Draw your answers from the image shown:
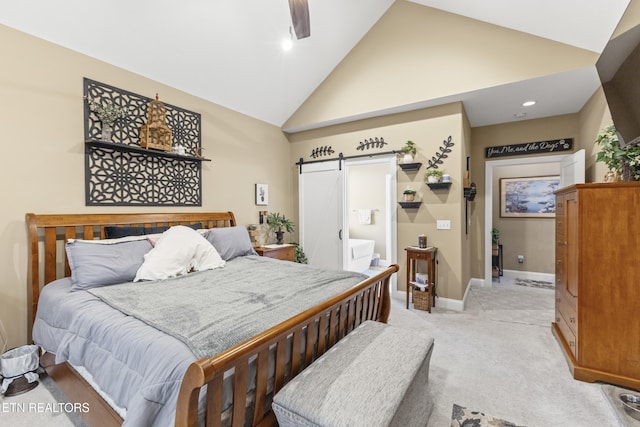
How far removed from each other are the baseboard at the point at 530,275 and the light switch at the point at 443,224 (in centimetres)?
263

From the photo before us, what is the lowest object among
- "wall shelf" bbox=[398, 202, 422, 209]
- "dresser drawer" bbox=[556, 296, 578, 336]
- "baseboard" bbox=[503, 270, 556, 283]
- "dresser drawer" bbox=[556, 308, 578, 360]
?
"baseboard" bbox=[503, 270, 556, 283]

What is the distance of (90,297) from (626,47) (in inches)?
159

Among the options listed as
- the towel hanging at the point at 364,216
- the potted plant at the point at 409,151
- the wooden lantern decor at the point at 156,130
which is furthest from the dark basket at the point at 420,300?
the wooden lantern decor at the point at 156,130

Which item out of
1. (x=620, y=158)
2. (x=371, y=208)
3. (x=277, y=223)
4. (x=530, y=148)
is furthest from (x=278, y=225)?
(x=530, y=148)

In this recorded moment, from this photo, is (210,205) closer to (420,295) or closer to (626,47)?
(420,295)

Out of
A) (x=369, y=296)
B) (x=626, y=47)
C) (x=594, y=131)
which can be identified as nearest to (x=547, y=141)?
(x=594, y=131)

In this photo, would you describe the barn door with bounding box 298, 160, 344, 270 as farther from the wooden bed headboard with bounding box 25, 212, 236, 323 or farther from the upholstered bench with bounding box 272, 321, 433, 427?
the upholstered bench with bounding box 272, 321, 433, 427

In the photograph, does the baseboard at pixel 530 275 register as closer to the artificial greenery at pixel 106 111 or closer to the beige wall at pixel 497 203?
the beige wall at pixel 497 203

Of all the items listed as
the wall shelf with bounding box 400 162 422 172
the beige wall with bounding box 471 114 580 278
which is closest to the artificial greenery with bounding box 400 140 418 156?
the wall shelf with bounding box 400 162 422 172

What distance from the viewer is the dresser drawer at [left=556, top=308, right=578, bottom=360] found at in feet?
7.33

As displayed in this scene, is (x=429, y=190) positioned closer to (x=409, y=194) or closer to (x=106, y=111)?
(x=409, y=194)

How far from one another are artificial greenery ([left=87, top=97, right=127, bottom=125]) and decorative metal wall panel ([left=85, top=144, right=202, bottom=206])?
0.96 feet

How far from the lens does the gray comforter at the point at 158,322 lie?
113cm

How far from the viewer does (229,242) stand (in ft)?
10.4
